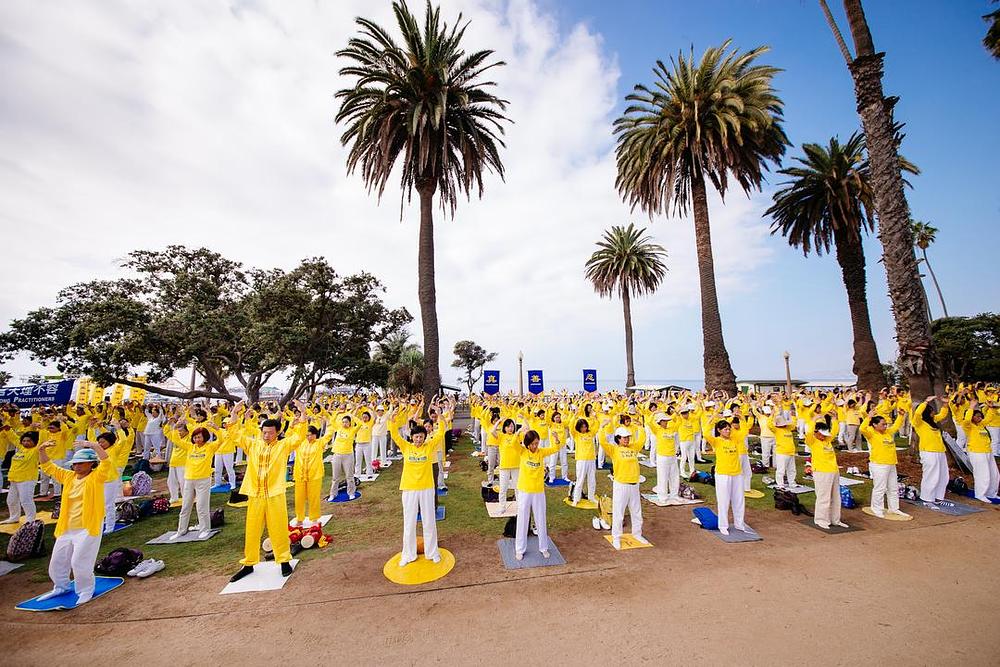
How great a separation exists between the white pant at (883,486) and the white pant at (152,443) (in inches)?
903

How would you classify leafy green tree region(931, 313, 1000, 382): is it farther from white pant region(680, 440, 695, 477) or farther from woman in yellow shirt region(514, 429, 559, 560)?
woman in yellow shirt region(514, 429, 559, 560)

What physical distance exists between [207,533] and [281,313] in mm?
17298

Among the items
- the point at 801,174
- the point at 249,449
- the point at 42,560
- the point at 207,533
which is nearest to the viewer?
the point at 249,449

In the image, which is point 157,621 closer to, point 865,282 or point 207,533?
point 207,533

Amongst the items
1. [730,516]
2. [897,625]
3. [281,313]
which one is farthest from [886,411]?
[281,313]

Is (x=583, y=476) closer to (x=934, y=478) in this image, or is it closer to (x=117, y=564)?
(x=934, y=478)

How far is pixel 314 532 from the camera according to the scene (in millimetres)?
7590

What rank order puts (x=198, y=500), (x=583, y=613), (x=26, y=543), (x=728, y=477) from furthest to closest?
(x=198, y=500), (x=728, y=477), (x=26, y=543), (x=583, y=613)

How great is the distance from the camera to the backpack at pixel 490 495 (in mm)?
10117

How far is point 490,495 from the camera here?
1020 centimetres

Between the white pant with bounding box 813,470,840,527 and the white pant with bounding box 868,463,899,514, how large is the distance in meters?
1.29

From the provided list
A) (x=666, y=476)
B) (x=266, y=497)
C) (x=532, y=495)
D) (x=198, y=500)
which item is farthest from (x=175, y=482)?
(x=666, y=476)

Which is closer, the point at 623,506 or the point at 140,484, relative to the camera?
the point at 623,506

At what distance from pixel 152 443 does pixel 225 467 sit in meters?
7.77
